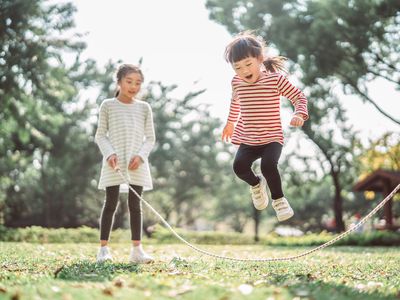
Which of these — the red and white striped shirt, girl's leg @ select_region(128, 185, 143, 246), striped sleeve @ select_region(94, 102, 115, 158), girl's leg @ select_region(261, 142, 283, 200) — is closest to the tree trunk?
girl's leg @ select_region(128, 185, 143, 246)

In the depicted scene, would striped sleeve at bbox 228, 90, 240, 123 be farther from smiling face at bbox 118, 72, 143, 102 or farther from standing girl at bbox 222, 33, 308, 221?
smiling face at bbox 118, 72, 143, 102

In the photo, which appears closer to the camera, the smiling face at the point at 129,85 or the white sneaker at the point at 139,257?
the white sneaker at the point at 139,257

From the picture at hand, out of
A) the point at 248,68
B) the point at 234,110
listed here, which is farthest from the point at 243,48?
the point at 234,110

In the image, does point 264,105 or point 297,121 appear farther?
point 264,105

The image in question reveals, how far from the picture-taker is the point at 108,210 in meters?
5.58

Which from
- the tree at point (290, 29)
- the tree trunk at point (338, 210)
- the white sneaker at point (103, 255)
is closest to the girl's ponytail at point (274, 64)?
the white sneaker at point (103, 255)

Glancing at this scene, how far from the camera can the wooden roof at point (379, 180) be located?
70.6 ft

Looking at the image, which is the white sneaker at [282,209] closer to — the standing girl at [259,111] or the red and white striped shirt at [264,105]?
the standing girl at [259,111]

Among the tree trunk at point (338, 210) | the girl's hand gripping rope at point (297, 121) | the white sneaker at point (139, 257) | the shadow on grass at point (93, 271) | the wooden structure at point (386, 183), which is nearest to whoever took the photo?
the shadow on grass at point (93, 271)

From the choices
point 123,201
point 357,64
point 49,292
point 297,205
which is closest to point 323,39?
point 357,64

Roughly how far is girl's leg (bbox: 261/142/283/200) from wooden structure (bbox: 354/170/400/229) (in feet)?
57.4

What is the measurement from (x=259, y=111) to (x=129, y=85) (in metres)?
1.59

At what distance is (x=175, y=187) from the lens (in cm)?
3875

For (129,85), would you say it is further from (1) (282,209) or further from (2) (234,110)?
(1) (282,209)
